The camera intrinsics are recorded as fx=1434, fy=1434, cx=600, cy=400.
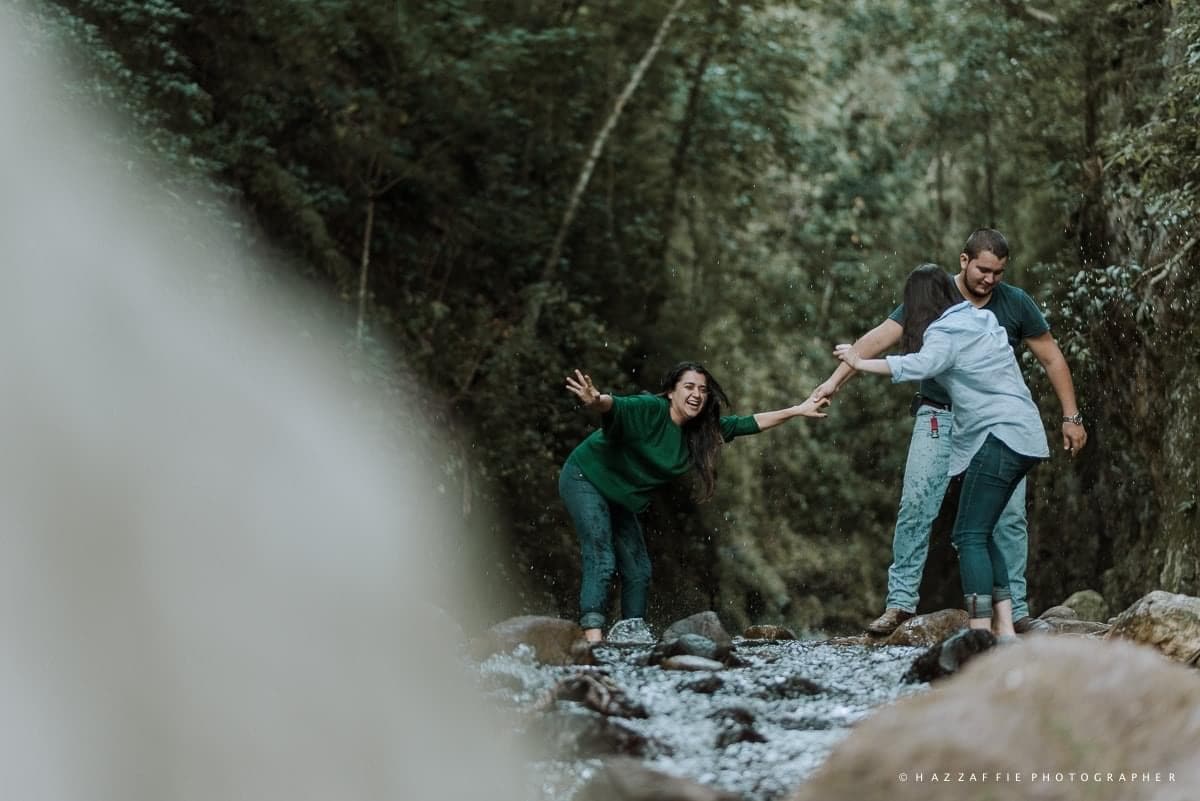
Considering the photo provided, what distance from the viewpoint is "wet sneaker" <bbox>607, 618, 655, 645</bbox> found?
29.5 feet

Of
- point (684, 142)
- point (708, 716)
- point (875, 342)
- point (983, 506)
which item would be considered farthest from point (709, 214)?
point (708, 716)

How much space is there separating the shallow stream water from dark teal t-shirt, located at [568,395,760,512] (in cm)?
145

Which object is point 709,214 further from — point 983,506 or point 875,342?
point 983,506

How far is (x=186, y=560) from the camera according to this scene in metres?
9.02

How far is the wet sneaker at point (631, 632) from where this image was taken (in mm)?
9000

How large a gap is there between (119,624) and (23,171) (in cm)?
610

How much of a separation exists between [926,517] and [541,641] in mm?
2434

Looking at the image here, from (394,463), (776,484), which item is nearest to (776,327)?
(776,484)

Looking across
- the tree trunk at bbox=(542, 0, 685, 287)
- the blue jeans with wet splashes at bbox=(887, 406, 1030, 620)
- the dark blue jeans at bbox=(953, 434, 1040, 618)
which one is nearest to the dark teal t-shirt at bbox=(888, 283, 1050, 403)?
the blue jeans with wet splashes at bbox=(887, 406, 1030, 620)

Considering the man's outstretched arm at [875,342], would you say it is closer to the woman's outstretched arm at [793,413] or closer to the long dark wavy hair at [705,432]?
the woman's outstretched arm at [793,413]

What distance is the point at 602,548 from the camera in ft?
29.3

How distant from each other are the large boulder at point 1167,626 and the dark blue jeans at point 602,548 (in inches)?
122

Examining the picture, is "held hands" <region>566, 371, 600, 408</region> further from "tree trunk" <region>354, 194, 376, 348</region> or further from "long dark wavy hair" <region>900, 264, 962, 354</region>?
"tree trunk" <region>354, 194, 376, 348</region>

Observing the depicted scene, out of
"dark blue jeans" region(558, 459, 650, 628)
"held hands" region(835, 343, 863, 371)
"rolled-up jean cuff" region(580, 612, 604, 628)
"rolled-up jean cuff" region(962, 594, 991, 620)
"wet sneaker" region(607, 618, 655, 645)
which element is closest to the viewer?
"rolled-up jean cuff" region(962, 594, 991, 620)
